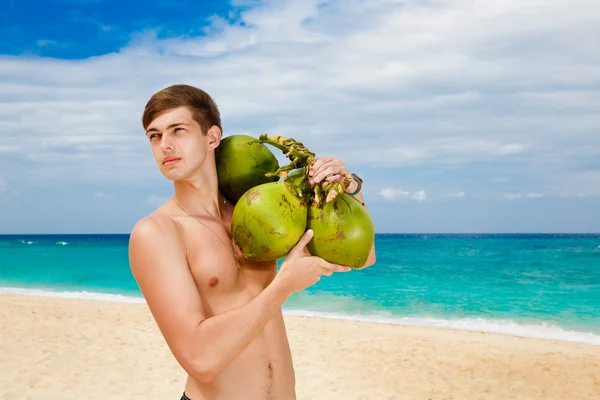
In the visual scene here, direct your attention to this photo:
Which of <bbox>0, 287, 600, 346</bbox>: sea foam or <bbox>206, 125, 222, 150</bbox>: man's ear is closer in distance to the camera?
<bbox>206, 125, 222, 150</bbox>: man's ear

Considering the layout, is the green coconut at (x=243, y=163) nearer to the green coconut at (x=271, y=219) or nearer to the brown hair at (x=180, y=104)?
the brown hair at (x=180, y=104)

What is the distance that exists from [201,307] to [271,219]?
430 mm

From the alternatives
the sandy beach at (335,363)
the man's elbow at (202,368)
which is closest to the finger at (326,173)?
the man's elbow at (202,368)

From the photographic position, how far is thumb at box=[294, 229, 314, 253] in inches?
69.7

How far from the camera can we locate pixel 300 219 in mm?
1748

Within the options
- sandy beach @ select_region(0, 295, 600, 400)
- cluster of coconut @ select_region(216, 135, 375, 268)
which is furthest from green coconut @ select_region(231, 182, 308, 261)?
sandy beach @ select_region(0, 295, 600, 400)

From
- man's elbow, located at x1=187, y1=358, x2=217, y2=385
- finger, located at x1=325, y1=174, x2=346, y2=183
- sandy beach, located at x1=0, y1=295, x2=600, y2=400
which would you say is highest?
finger, located at x1=325, y1=174, x2=346, y2=183

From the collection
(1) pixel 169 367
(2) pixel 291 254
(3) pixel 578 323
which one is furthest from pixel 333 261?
(3) pixel 578 323

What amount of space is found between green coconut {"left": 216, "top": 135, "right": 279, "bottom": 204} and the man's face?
8 cm

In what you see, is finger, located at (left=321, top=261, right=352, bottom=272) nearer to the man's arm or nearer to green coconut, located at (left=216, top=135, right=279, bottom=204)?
the man's arm

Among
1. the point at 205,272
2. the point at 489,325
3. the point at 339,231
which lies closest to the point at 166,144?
the point at 205,272

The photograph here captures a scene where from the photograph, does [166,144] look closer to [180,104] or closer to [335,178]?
[180,104]

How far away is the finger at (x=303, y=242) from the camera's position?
1.77m

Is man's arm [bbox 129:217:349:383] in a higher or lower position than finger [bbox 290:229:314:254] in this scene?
lower
